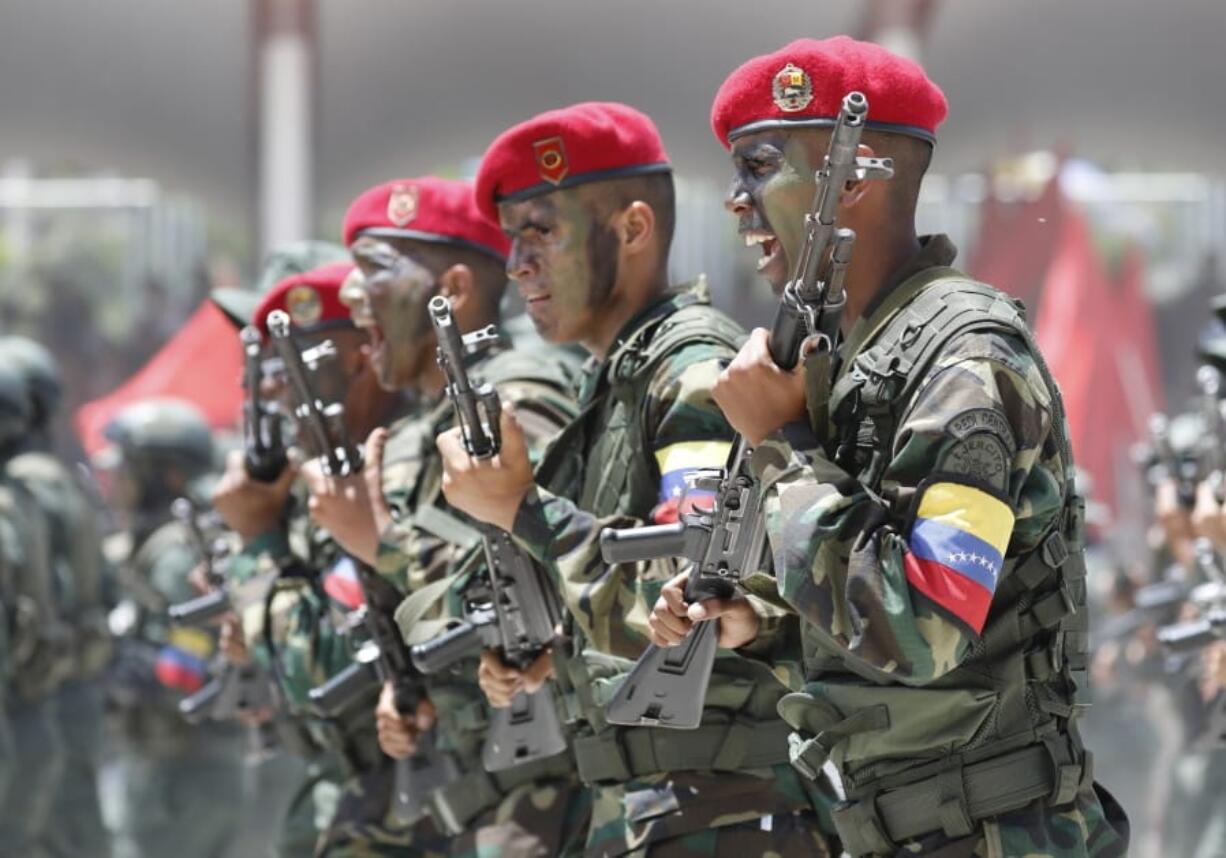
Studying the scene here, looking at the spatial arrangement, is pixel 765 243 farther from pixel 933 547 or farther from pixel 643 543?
pixel 933 547

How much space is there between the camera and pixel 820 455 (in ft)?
11.1

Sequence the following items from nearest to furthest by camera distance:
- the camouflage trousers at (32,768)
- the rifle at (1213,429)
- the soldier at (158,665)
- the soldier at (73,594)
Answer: the rifle at (1213,429) < the camouflage trousers at (32,768) < the soldier at (73,594) < the soldier at (158,665)

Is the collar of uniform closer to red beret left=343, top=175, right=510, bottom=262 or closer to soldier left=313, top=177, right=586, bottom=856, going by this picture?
soldier left=313, top=177, right=586, bottom=856

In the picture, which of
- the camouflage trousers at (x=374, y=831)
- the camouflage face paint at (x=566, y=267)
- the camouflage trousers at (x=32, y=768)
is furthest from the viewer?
the camouflage trousers at (x=32, y=768)

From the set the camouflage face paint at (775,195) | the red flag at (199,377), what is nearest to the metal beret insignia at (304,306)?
the camouflage face paint at (775,195)

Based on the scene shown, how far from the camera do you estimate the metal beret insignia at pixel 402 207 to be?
5.91 metres

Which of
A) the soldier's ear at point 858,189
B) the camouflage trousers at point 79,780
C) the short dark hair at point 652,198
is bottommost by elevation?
the camouflage trousers at point 79,780

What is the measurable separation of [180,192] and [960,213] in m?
Answer: 7.28

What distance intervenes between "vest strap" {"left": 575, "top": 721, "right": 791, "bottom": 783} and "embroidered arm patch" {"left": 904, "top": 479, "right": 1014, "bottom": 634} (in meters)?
1.19

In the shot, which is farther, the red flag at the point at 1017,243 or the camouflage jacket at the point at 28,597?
the red flag at the point at 1017,243

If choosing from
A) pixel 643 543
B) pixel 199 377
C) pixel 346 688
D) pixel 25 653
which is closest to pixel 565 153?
pixel 643 543

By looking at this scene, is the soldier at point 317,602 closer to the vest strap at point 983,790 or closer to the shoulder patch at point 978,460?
the vest strap at point 983,790

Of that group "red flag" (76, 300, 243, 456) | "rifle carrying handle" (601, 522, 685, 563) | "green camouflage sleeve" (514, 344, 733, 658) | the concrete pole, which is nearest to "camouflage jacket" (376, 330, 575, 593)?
"green camouflage sleeve" (514, 344, 733, 658)

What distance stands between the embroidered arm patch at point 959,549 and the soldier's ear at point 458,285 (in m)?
2.80
